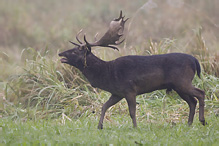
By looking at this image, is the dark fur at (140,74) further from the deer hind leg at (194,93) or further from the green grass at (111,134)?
the green grass at (111,134)

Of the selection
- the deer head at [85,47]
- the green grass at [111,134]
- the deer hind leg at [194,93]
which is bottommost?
the green grass at [111,134]

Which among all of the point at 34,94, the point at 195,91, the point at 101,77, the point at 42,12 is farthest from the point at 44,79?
the point at 42,12

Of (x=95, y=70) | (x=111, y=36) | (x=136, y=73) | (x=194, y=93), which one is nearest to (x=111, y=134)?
(x=136, y=73)

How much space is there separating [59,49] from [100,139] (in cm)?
520

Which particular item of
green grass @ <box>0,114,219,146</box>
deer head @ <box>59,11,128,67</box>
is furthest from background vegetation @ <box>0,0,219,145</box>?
deer head @ <box>59,11,128,67</box>

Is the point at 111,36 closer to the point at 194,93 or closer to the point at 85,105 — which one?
the point at 194,93

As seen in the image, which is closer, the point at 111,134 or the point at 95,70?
the point at 111,134

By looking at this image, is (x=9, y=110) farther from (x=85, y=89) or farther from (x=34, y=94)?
(x=85, y=89)

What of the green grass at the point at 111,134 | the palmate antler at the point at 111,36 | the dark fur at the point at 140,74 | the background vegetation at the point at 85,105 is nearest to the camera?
the green grass at the point at 111,134

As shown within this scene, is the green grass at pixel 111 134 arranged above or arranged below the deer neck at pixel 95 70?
below

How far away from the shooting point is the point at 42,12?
26.9 m

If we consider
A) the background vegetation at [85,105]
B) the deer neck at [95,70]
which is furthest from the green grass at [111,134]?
the deer neck at [95,70]

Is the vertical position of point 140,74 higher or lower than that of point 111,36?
lower

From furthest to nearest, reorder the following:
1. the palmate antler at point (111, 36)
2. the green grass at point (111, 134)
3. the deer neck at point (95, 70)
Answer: the palmate antler at point (111, 36), the deer neck at point (95, 70), the green grass at point (111, 134)
